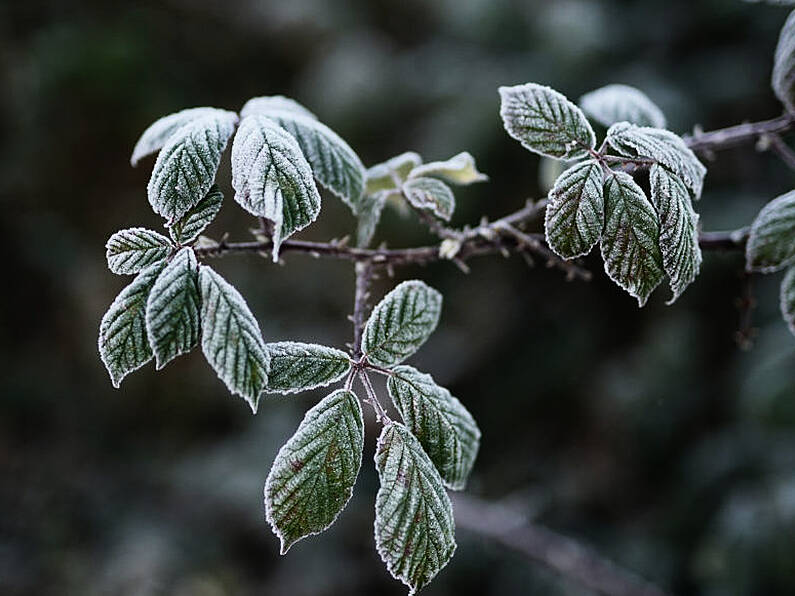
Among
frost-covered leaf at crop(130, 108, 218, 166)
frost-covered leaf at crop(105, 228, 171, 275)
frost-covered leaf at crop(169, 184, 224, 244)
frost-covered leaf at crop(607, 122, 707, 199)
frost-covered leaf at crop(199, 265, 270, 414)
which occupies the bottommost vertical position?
frost-covered leaf at crop(199, 265, 270, 414)

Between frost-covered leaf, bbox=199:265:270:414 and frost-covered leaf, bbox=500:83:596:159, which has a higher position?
frost-covered leaf, bbox=500:83:596:159

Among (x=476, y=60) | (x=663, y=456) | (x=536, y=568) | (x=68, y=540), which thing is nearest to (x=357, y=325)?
(x=536, y=568)

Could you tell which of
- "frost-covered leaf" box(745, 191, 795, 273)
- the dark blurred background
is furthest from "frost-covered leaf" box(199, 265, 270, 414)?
the dark blurred background

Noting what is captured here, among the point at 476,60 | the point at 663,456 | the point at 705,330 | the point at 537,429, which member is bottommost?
the point at 537,429

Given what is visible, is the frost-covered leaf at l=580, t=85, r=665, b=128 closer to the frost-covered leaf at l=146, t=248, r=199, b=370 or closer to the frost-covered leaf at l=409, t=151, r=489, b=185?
the frost-covered leaf at l=409, t=151, r=489, b=185

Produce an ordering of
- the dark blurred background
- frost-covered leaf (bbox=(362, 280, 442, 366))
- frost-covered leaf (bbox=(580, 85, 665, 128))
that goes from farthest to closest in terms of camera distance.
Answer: the dark blurred background
frost-covered leaf (bbox=(580, 85, 665, 128))
frost-covered leaf (bbox=(362, 280, 442, 366))

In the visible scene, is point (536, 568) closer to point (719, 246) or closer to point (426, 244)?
point (426, 244)

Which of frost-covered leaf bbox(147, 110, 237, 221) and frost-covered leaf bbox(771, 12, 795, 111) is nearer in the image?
frost-covered leaf bbox(147, 110, 237, 221)
